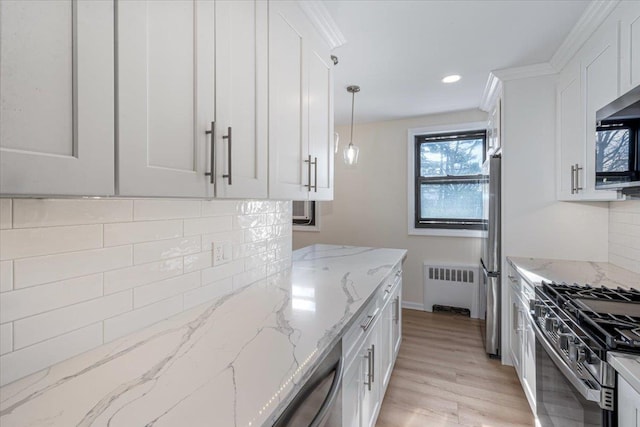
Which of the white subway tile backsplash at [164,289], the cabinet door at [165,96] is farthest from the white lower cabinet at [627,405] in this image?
the white subway tile backsplash at [164,289]

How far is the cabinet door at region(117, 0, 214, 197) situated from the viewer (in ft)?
2.27

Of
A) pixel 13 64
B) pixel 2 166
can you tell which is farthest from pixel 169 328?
pixel 13 64

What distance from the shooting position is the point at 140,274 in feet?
3.50

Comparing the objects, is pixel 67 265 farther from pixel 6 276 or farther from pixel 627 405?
pixel 627 405

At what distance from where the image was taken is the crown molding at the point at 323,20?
5.14 feet

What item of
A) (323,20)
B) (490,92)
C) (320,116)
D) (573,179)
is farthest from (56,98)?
(490,92)

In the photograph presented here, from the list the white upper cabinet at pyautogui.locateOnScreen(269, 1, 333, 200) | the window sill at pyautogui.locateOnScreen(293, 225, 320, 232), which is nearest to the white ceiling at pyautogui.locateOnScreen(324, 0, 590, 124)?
the white upper cabinet at pyautogui.locateOnScreen(269, 1, 333, 200)

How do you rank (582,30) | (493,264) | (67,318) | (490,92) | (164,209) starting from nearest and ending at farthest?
1. (67,318)
2. (164,209)
3. (582,30)
4. (493,264)
5. (490,92)

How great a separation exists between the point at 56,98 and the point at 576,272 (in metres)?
2.83

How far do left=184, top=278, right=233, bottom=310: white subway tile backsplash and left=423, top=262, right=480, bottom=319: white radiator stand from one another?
3.08 metres

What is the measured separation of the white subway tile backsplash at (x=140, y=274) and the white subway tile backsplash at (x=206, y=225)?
5.3 inches

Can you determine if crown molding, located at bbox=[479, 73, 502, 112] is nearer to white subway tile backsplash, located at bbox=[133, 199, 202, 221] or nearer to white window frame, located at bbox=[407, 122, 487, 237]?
white window frame, located at bbox=[407, 122, 487, 237]

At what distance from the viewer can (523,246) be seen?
263 cm

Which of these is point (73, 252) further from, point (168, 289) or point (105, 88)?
point (105, 88)
